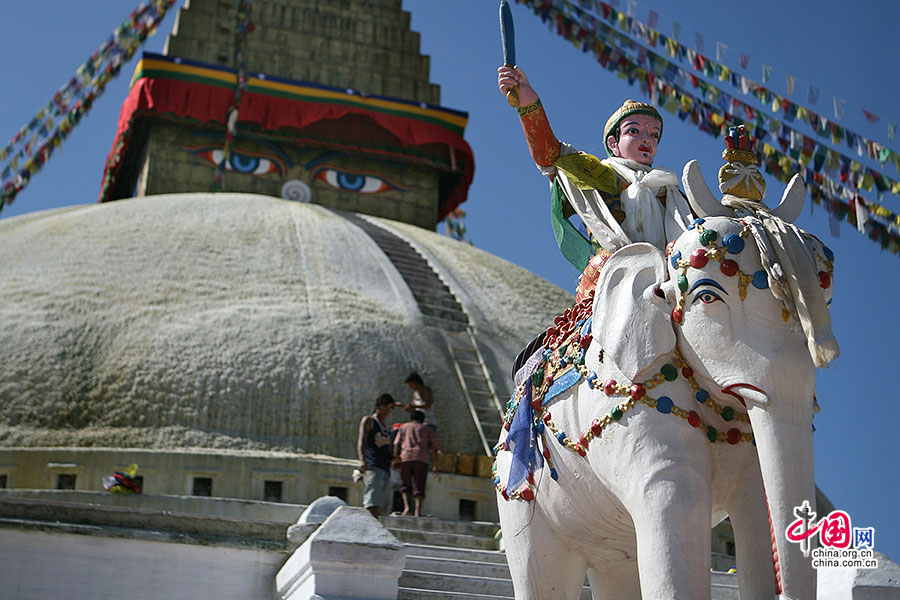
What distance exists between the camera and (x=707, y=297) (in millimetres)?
4141

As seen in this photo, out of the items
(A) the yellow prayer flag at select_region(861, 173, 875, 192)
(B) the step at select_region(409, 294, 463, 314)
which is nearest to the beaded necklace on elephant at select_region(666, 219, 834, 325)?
(A) the yellow prayer flag at select_region(861, 173, 875, 192)

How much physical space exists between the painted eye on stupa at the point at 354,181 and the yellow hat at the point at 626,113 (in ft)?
60.8

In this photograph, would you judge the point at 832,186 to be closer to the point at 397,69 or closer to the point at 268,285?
the point at 268,285

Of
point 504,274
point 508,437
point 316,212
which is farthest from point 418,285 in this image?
point 508,437

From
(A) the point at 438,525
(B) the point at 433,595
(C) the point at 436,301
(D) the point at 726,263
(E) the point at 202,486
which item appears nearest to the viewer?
(D) the point at 726,263

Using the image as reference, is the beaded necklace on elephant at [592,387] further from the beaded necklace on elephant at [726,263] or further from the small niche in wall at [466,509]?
the small niche in wall at [466,509]

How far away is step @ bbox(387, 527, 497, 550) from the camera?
32.2 feet

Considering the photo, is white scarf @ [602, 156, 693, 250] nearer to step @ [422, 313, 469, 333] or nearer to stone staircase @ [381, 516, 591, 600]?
stone staircase @ [381, 516, 591, 600]

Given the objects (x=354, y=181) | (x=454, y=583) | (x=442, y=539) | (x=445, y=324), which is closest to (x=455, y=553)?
(x=442, y=539)

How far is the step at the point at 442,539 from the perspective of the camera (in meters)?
9.82

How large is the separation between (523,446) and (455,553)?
4.74 meters

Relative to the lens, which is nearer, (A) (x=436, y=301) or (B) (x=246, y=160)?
(A) (x=436, y=301)

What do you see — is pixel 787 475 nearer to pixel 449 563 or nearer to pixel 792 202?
pixel 792 202

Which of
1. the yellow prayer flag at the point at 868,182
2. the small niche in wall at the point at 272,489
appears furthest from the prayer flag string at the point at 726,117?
the small niche in wall at the point at 272,489
